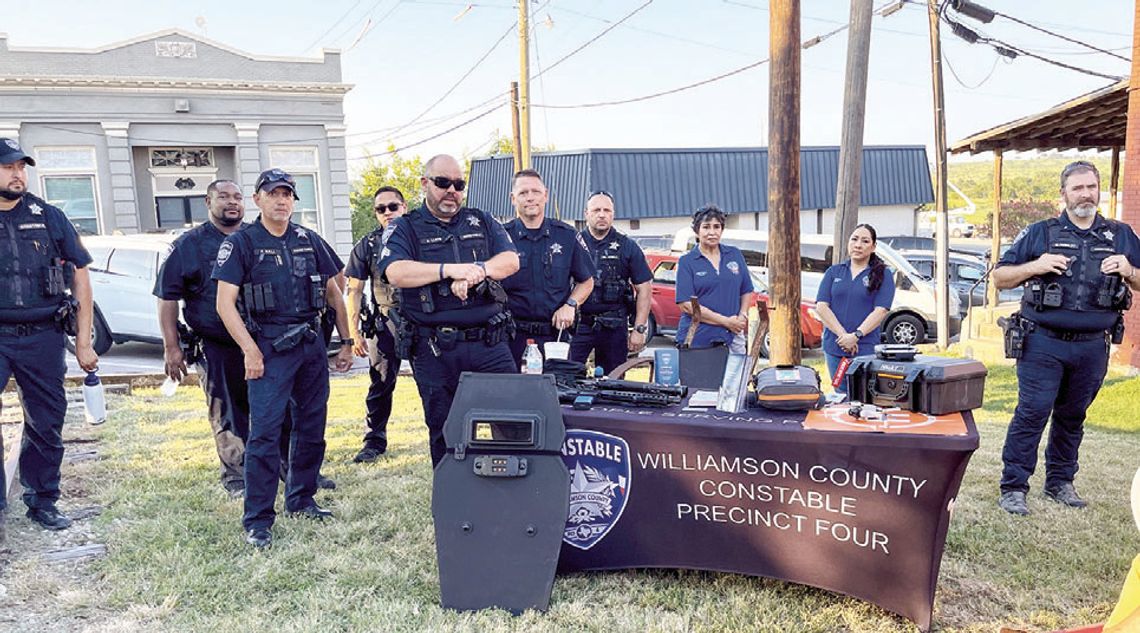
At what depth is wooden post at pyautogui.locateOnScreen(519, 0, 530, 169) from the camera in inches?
704

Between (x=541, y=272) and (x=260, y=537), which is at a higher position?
(x=541, y=272)

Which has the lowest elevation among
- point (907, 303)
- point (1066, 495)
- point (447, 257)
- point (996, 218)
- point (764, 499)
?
point (1066, 495)

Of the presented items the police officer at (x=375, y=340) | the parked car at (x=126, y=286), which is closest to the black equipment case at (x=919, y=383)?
the police officer at (x=375, y=340)

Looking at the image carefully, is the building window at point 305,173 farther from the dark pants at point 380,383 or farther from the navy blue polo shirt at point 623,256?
the navy blue polo shirt at point 623,256

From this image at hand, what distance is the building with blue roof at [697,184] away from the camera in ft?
88.8

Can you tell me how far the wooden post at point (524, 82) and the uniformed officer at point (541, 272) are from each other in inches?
523

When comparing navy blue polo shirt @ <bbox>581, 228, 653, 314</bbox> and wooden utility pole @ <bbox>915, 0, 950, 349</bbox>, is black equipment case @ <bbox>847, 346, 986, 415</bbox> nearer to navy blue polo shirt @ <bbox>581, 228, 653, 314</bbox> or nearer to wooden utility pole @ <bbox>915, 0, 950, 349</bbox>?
navy blue polo shirt @ <bbox>581, 228, 653, 314</bbox>

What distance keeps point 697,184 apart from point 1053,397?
24.9 m

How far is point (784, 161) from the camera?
5.93 meters

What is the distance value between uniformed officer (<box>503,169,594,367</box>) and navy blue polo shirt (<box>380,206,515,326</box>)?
Result: 0.73 m

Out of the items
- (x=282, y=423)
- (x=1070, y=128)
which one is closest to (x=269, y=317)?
(x=282, y=423)

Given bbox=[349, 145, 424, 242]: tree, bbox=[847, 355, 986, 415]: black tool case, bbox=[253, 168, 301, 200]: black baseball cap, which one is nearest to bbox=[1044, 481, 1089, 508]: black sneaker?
bbox=[847, 355, 986, 415]: black tool case

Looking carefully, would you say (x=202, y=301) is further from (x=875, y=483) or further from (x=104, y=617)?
(x=875, y=483)

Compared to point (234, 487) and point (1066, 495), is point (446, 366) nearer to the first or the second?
point (234, 487)
